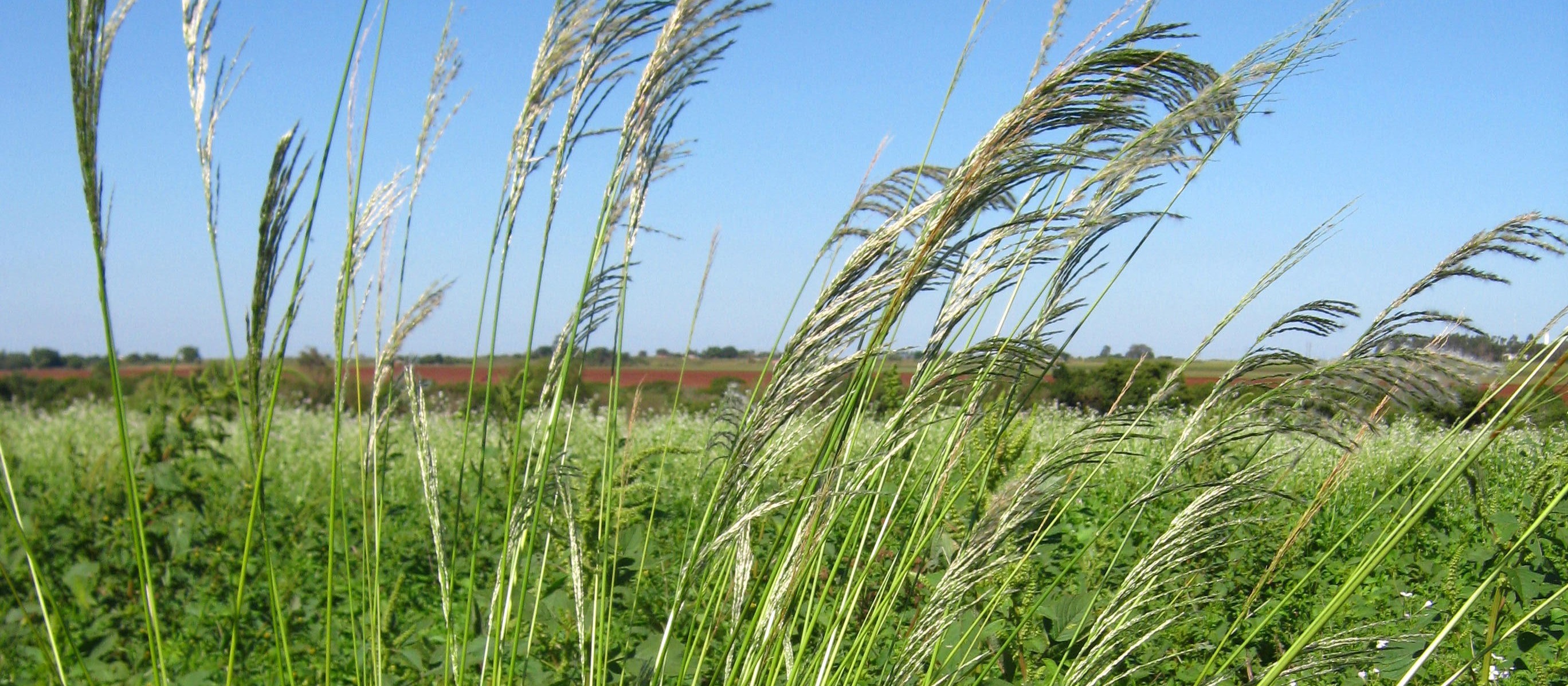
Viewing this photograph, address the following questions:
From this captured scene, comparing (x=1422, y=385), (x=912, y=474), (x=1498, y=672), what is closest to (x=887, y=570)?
(x=912, y=474)

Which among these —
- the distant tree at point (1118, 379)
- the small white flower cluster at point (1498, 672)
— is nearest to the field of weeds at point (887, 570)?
the small white flower cluster at point (1498, 672)

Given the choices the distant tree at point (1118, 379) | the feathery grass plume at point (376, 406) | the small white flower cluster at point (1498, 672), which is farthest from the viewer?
the distant tree at point (1118, 379)

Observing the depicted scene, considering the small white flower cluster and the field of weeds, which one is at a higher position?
the field of weeds

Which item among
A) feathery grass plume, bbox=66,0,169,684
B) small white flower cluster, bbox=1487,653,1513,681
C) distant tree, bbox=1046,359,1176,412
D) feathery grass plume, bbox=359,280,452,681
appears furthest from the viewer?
distant tree, bbox=1046,359,1176,412

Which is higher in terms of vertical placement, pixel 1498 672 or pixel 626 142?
pixel 626 142

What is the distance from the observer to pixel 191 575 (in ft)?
10.6

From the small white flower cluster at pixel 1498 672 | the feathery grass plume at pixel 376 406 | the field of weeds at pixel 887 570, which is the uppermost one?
the feathery grass plume at pixel 376 406

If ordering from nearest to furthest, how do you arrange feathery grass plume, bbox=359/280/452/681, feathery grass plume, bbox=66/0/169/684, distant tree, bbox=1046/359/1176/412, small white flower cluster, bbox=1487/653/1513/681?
feathery grass plume, bbox=66/0/169/684 < feathery grass plume, bbox=359/280/452/681 < small white flower cluster, bbox=1487/653/1513/681 < distant tree, bbox=1046/359/1176/412

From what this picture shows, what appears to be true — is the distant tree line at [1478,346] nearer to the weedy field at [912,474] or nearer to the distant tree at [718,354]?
the weedy field at [912,474]

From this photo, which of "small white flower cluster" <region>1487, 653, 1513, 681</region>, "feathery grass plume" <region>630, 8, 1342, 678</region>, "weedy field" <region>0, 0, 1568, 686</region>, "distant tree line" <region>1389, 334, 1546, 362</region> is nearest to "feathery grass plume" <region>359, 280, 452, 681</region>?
"weedy field" <region>0, 0, 1568, 686</region>

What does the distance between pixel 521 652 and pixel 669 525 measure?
48.1 inches

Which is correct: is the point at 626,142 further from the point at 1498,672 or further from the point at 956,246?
the point at 1498,672

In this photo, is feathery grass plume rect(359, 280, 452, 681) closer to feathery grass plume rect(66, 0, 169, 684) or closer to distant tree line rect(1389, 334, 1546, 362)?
feathery grass plume rect(66, 0, 169, 684)

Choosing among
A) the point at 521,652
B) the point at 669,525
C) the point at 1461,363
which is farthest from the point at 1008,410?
the point at 669,525
